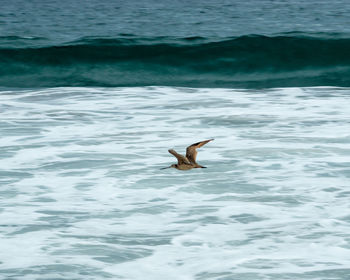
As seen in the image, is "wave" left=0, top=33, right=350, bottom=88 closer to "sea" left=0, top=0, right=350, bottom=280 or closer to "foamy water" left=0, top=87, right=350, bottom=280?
"sea" left=0, top=0, right=350, bottom=280

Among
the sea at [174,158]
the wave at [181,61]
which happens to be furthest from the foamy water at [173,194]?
the wave at [181,61]

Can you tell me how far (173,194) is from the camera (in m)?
5.84

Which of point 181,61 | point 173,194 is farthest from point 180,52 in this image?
point 173,194

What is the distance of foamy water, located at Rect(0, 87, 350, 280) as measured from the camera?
4438 millimetres

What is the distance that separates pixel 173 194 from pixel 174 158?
1315 mm

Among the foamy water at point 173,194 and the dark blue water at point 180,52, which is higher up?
the dark blue water at point 180,52

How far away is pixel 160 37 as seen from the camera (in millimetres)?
16672

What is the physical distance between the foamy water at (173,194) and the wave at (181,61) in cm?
389

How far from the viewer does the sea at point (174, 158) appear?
454 centimetres

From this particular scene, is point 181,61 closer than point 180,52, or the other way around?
point 181,61

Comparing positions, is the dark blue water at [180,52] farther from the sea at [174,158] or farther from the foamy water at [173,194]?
the foamy water at [173,194]

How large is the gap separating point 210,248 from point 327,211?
1187 mm

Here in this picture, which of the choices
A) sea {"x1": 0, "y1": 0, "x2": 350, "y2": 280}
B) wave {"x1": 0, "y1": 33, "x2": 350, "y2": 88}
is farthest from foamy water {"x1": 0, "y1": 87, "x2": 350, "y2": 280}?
wave {"x1": 0, "y1": 33, "x2": 350, "y2": 88}

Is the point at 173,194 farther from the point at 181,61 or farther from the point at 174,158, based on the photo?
the point at 181,61
